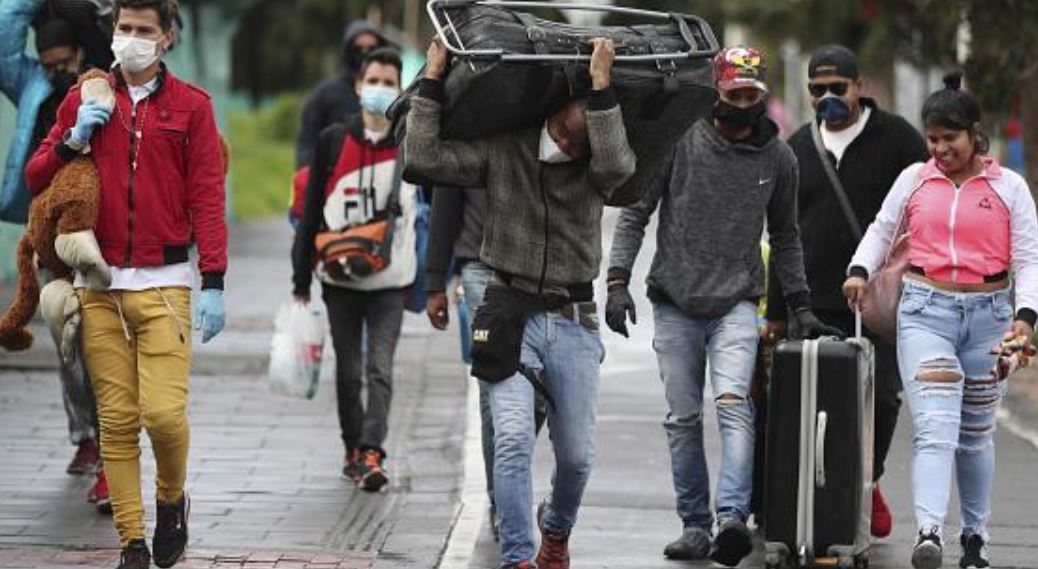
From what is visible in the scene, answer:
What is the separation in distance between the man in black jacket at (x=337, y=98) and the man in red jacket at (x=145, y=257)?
5287 mm

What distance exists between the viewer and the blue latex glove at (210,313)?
27.1ft

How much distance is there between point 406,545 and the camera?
9.34m

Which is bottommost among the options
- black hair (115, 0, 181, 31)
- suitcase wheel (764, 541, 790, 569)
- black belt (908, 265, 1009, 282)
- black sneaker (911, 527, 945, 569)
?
suitcase wheel (764, 541, 790, 569)

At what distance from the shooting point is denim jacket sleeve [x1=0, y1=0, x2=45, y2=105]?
9.80m

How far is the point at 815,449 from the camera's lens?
28.6ft

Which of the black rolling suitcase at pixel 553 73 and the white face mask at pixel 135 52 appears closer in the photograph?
the black rolling suitcase at pixel 553 73

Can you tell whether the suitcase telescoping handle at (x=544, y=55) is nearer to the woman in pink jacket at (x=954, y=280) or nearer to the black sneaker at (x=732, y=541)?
the woman in pink jacket at (x=954, y=280)

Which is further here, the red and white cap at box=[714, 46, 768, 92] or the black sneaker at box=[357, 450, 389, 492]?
the black sneaker at box=[357, 450, 389, 492]

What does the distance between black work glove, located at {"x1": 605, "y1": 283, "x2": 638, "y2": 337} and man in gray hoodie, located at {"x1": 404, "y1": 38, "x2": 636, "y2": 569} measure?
0.51 meters

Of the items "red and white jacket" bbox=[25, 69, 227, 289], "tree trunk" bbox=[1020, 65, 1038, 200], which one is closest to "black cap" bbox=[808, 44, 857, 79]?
"red and white jacket" bbox=[25, 69, 227, 289]

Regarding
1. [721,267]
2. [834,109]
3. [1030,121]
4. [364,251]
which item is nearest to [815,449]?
[721,267]

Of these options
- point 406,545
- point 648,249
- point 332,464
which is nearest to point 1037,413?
point 332,464

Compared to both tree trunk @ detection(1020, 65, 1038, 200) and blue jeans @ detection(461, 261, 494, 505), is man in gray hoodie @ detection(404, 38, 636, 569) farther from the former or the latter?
tree trunk @ detection(1020, 65, 1038, 200)

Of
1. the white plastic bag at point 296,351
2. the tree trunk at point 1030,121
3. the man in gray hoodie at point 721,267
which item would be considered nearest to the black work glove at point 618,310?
the man in gray hoodie at point 721,267
